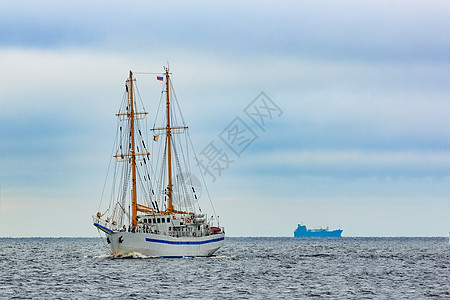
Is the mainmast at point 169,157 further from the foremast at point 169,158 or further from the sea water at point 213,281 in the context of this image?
the sea water at point 213,281

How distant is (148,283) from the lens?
70812 mm

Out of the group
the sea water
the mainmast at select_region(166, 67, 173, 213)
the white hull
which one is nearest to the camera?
the sea water

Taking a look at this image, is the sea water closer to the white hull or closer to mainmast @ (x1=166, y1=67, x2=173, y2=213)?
the white hull

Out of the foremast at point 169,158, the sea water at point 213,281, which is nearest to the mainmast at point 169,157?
the foremast at point 169,158

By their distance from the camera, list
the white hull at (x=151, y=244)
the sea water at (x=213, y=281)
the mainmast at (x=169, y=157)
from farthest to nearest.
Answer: the mainmast at (x=169, y=157) < the white hull at (x=151, y=244) < the sea water at (x=213, y=281)

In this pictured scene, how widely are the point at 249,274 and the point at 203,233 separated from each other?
2321 cm

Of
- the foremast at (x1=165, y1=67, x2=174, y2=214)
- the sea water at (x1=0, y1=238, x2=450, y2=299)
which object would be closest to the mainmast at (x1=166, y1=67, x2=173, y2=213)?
the foremast at (x1=165, y1=67, x2=174, y2=214)

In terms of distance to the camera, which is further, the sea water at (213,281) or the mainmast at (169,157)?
the mainmast at (169,157)

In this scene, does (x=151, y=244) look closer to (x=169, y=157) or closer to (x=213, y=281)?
(x=169, y=157)

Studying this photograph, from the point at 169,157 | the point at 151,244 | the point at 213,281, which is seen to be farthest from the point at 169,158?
the point at 213,281

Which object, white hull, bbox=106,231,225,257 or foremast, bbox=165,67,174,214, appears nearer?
white hull, bbox=106,231,225,257

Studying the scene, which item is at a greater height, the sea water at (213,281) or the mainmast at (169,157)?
the mainmast at (169,157)

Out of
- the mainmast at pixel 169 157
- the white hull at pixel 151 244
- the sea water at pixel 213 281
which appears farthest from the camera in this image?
the mainmast at pixel 169 157

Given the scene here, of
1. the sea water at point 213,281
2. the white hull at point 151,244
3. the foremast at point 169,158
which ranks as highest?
the foremast at point 169,158
